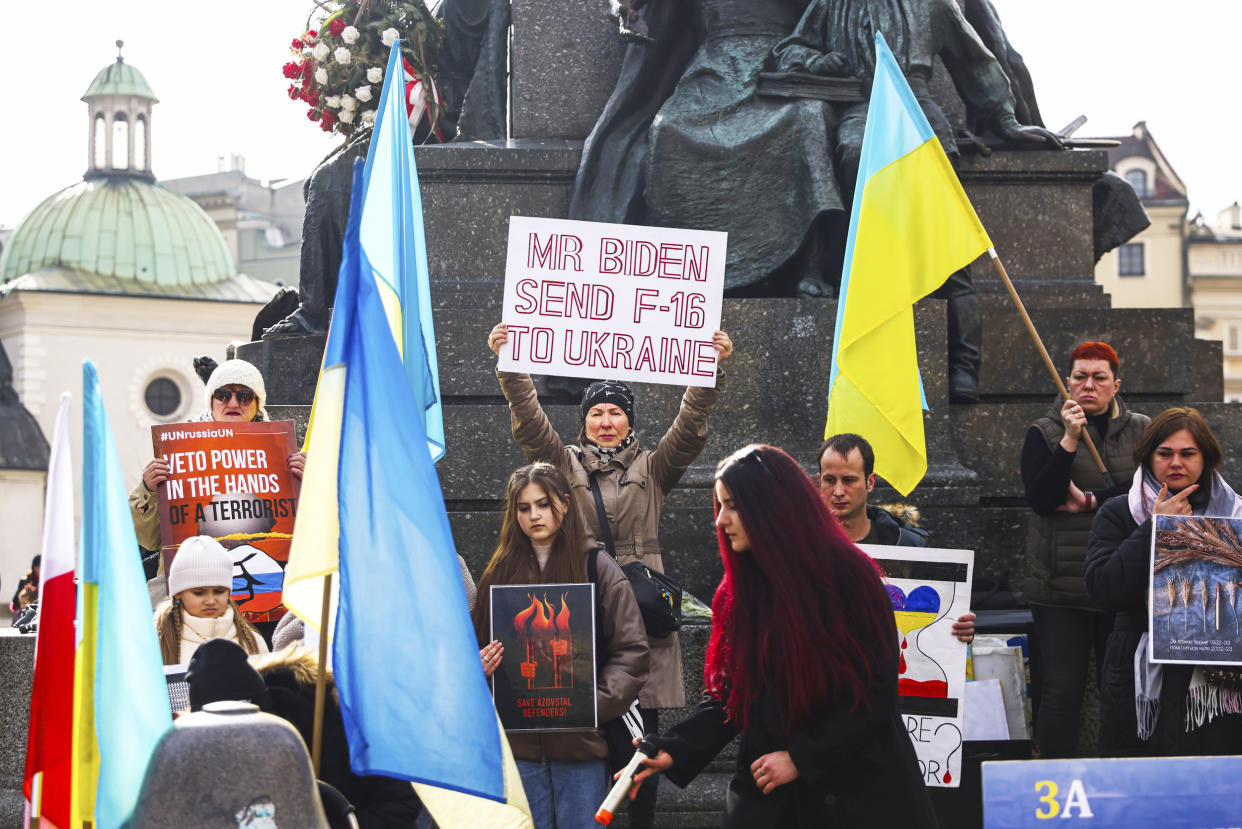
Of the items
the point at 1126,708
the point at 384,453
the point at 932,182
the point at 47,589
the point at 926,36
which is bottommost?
the point at 1126,708

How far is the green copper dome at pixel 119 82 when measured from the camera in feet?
251

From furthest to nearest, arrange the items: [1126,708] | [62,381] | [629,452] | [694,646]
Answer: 1. [62,381]
2. [694,646]
3. [629,452]
4. [1126,708]

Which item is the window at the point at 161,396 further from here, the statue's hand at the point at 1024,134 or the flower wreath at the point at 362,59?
the statue's hand at the point at 1024,134

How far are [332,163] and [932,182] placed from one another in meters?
4.33

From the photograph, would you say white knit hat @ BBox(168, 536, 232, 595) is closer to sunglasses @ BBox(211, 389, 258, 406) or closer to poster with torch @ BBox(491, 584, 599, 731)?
poster with torch @ BBox(491, 584, 599, 731)

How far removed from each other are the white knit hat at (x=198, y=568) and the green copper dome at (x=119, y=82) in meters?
74.5

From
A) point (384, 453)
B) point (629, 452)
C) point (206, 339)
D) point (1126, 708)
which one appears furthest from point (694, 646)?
point (206, 339)

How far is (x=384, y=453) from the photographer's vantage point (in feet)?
15.1

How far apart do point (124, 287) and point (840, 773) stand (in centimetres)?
6655

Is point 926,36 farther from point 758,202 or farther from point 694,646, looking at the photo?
point 694,646

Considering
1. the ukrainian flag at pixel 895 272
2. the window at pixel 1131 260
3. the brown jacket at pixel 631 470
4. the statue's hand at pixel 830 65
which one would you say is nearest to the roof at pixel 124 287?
the window at pixel 1131 260

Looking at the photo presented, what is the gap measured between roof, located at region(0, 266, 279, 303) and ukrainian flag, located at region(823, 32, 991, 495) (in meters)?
61.2

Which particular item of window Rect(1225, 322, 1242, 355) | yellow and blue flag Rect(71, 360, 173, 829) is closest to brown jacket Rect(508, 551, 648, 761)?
yellow and blue flag Rect(71, 360, 173, 829)

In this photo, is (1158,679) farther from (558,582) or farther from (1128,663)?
(558,582)
